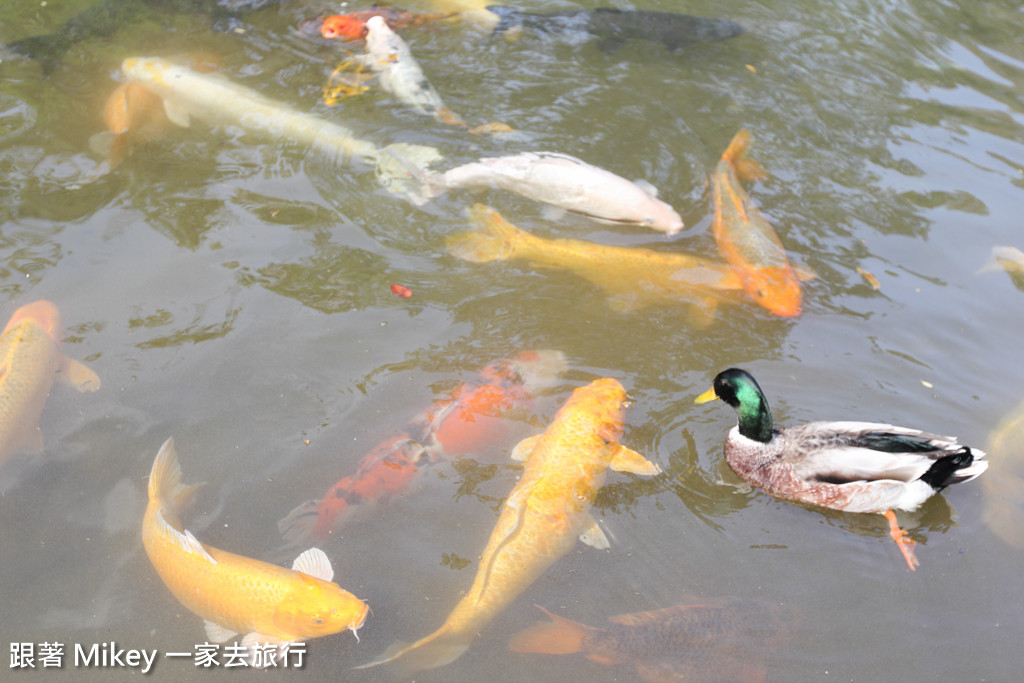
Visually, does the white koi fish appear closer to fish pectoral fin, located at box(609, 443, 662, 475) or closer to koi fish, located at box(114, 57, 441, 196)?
koi fish, located at box(114, 57, 441, 196)

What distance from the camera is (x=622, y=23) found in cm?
807

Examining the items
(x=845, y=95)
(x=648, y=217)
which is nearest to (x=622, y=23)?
(x=845, y=95)

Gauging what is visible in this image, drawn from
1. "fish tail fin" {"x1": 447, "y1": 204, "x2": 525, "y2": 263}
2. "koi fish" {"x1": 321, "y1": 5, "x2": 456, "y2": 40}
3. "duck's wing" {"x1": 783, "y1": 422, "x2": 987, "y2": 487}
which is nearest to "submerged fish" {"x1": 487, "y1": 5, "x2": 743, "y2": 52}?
"koi fish" {"x1": 321, "y1": 5, "x2": 456, "y2": 40}

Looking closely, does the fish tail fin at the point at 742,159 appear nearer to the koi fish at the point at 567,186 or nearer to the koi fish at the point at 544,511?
the koi fish at the point at 567,186

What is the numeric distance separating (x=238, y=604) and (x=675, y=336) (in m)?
3.16

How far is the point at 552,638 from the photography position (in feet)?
11.2

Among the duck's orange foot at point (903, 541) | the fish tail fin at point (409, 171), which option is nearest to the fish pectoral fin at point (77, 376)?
the fish tail fin at point (409, 171)

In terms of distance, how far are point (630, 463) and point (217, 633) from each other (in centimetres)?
230

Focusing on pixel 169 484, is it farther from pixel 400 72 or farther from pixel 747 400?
pixel 400 72

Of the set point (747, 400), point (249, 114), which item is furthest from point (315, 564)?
point (249, 114)

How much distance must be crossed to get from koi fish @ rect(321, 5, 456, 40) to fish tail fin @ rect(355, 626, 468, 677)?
21.3 ft

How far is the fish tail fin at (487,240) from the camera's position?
536 cm

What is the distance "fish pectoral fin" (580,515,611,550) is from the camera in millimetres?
3812

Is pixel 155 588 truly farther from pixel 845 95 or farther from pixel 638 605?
pixel 845 95
